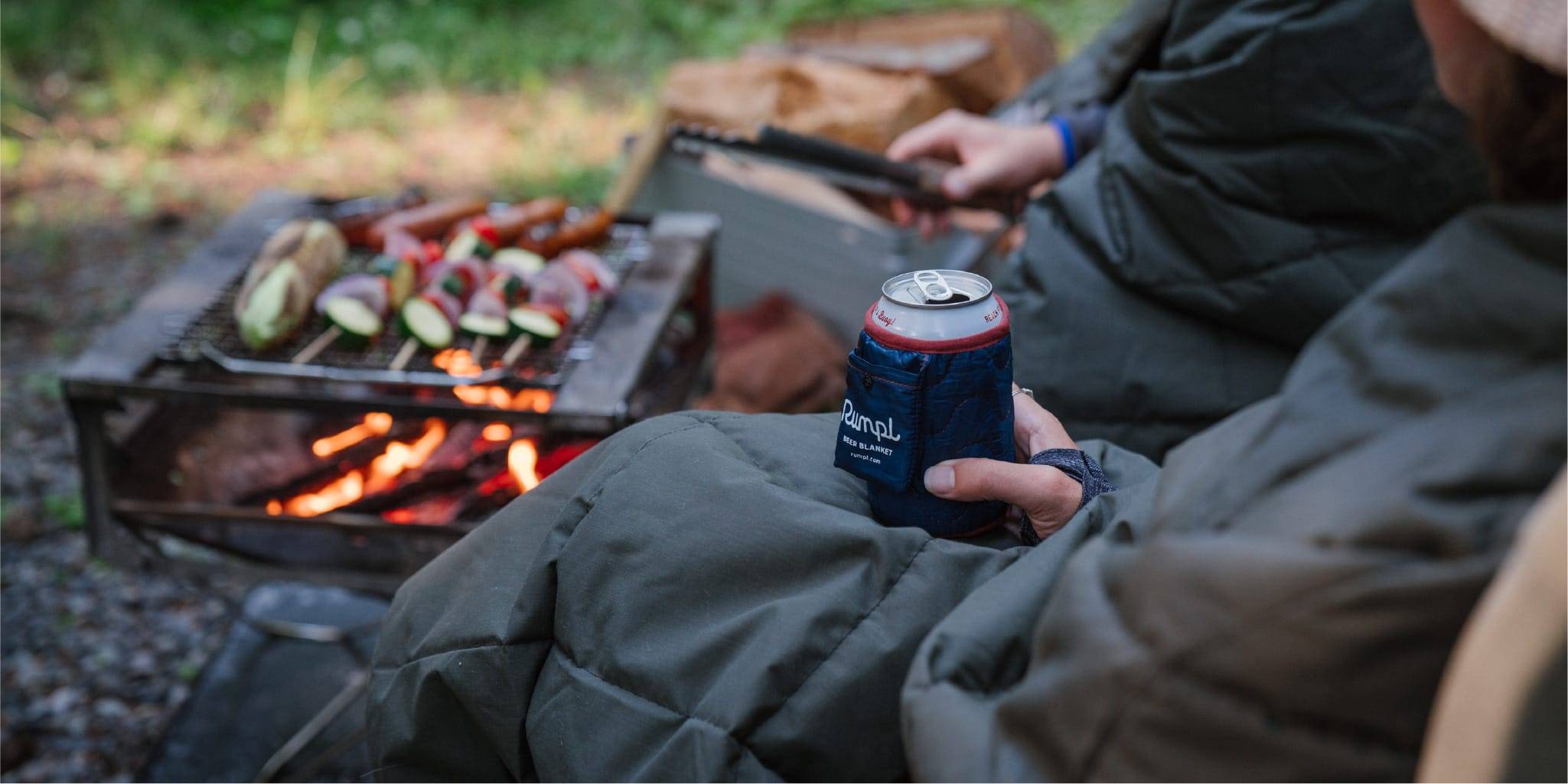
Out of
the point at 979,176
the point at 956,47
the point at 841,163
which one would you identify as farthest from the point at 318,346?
the point at 956,47

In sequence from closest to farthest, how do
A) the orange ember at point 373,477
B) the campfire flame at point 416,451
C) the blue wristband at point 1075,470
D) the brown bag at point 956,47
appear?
the blue wristband at point 1075,470
the campfire flame at point 416,451
the orange ember at point 373,477
the brown bag at point 956,47

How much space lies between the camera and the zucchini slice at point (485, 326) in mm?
2568

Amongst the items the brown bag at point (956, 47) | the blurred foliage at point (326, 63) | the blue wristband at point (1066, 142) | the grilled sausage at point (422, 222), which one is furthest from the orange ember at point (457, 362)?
the blurred foliage at point (326, 63)

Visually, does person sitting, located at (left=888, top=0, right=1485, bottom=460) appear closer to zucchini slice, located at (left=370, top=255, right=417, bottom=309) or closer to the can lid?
the can lid

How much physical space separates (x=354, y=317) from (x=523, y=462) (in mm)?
486

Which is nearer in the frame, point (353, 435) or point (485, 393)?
point (485, 393)

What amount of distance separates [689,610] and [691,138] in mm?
1450

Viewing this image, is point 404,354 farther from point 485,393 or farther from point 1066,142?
point 1066,142

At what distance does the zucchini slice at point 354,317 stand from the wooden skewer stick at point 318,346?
0.02 meters

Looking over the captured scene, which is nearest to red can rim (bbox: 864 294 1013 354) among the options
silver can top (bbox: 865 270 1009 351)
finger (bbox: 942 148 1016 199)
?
silver can top (bbox: 865 270 1009 351)

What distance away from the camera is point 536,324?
2.55 metres

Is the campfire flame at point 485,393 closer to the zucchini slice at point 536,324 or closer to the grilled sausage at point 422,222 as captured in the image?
the zucchini slice at point 536,324

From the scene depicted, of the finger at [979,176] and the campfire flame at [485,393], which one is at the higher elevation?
the finger at [979,176]

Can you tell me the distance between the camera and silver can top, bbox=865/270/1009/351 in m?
1.26
